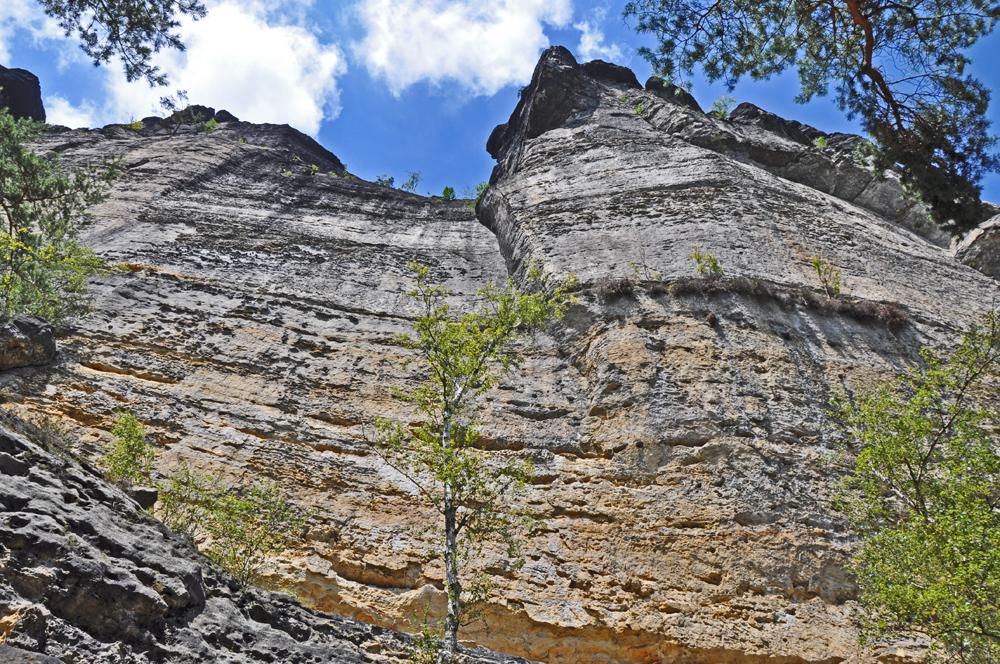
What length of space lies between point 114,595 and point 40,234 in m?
11.6

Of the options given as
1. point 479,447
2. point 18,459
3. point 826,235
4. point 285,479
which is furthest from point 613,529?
→ point 826,235

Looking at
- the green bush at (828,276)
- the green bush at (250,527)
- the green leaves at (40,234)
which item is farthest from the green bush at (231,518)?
the green bush at (828,276)

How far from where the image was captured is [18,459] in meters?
5.68

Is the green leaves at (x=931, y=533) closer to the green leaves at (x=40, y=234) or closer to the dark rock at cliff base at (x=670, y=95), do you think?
the green leaves at (x=40, y=234)

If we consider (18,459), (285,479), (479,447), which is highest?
(479,447)

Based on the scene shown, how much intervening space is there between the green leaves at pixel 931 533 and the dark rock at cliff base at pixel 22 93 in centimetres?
3427

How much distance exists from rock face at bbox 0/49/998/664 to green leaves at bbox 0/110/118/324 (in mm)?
575

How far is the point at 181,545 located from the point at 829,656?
291 inches

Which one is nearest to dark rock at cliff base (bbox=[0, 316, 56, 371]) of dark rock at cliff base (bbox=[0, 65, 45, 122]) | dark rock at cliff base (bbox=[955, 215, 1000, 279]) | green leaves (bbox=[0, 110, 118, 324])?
green leaves (bbox=[0, 110, 118, 324])

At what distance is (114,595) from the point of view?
16.2ft

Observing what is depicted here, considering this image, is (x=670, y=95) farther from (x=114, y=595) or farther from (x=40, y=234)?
(x=114, y=595)

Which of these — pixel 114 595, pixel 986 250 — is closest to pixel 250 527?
pixel 114 595

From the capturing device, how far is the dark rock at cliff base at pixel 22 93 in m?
29.4

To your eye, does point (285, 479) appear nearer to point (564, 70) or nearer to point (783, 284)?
point (783, 284)
